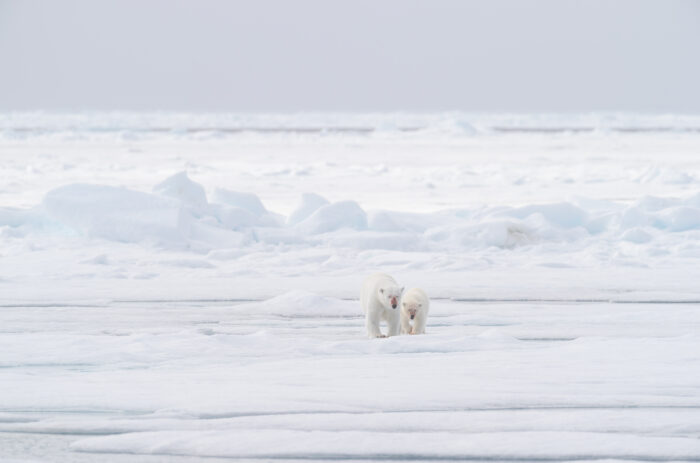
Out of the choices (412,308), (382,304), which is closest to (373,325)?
(382,304)

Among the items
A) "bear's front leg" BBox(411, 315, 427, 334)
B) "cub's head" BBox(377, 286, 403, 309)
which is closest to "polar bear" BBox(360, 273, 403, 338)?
"cub's head" BBox(377, 286, 403, 309)

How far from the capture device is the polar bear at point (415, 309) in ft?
17.0

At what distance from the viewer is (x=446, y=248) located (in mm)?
9055

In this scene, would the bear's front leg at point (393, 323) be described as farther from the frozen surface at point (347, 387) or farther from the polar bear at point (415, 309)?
the frozen surface at point (347, 387)

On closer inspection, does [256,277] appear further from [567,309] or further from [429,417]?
[429,417]

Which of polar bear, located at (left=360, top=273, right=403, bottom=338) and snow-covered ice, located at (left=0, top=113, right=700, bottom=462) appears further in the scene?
polar bear, located at (left=360, top=273, right=403, bottom=338)

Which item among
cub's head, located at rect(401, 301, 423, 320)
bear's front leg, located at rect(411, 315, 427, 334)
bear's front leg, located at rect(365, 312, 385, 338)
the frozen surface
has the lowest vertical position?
the frozen surface

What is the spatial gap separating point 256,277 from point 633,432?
183 inches

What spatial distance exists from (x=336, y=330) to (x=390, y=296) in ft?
2.04

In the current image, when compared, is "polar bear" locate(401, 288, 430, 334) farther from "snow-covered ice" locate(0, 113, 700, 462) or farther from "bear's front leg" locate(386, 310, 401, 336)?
"snow-covered ice" locate(0, 113, 700, 462)

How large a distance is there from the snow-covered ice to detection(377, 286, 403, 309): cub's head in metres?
0.22

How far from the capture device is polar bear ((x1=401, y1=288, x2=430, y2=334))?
5.19 metres

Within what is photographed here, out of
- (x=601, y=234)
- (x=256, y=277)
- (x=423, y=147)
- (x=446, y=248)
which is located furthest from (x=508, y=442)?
(x=423, y=147)

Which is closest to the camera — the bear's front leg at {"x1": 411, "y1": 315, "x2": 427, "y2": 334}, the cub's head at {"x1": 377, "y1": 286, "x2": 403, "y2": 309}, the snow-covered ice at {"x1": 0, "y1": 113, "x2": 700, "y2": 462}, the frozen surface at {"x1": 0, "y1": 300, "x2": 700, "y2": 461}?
the frozen surface at {"x1": 0, "y1": 300, "x2": 700, "y2": 461}
